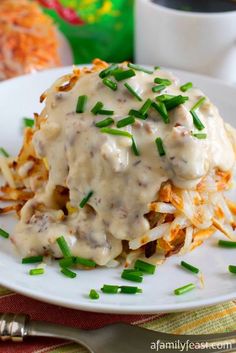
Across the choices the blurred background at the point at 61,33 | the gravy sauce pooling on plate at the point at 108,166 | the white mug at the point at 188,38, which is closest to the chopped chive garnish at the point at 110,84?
the gravy sauce pooling on plate at the point at 108,166

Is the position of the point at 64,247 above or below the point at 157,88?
below

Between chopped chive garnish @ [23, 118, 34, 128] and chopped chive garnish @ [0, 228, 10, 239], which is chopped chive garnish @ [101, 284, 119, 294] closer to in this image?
chopped chive garnish @ [0, 228, 10, 239]

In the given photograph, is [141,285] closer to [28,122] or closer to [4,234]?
[4,234]

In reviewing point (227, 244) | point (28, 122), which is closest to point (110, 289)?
point (227, 244)

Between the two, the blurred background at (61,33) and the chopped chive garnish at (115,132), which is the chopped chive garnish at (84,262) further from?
the blurred background at (61,33)

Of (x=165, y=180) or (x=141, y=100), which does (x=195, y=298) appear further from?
(x=141, y=100)

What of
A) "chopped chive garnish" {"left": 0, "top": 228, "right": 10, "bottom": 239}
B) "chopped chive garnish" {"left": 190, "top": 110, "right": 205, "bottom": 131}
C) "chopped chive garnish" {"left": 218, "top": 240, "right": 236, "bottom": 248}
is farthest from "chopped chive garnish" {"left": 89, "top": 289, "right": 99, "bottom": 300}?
"chopped chive garnish" {"left": 190, "top": 110, "right": 205, "bottom": 131}
